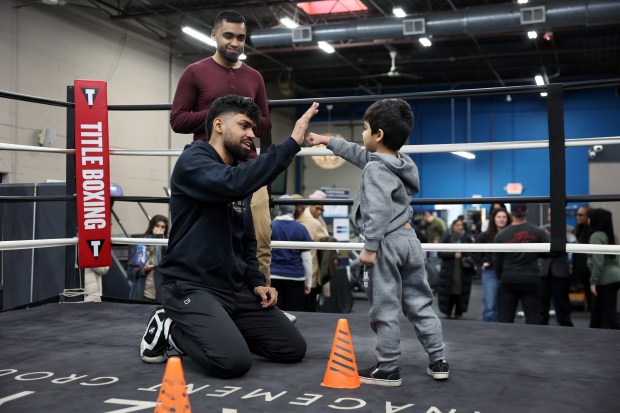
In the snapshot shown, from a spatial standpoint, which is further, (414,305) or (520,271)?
(520,271)

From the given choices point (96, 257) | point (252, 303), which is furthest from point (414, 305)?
point (96, 257)

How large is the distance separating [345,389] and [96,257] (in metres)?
2.04

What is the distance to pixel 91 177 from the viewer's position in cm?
343

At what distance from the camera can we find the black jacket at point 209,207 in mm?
2150

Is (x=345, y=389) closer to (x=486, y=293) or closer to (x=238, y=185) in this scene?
(x=238, y=185)

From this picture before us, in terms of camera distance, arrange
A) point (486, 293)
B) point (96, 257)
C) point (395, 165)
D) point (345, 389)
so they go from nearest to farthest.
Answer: point (345, 389)
point (395, 165)
point (96, 257)
point (486, 293)

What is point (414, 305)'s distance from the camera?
83.5 inches

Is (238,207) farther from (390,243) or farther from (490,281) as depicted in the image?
(490,281)

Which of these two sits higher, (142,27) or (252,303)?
(142,27)

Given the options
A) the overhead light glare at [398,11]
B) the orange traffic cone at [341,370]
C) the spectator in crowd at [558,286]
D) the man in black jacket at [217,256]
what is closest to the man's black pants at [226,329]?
the man in black jacket at [217,256]

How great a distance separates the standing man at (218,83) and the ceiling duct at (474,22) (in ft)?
28.3

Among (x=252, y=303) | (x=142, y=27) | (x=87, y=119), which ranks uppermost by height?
(x=142, y=27)

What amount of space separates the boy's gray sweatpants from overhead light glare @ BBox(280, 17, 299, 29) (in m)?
9.56

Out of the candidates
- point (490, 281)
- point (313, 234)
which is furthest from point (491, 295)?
point (313, 234)
